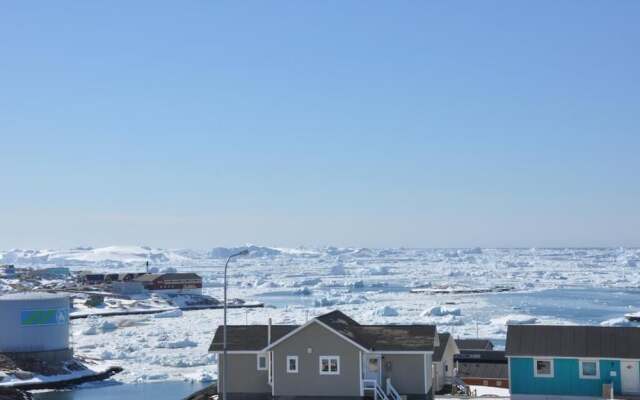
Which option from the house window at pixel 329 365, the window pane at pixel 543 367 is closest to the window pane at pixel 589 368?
the window pane at pixel 543 367

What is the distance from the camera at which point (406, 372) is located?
23.6 meters

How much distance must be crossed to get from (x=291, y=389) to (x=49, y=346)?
2917cm

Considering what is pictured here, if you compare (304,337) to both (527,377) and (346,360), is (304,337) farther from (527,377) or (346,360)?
(527,377)

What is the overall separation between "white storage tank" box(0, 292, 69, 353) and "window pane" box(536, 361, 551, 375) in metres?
→ 33.0

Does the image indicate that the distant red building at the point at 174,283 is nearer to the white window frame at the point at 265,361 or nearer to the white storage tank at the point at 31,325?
the white storage tank at the point at 31,325

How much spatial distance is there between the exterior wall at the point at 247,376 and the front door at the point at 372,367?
2901 mm

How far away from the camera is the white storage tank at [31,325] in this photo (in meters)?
48.1

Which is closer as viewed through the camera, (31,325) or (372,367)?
(372,367)

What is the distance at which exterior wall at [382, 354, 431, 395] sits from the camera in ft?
77.2

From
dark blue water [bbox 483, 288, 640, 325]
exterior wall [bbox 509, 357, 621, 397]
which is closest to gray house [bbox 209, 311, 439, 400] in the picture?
exterior wall [bbox 509, 357, 621, 397]

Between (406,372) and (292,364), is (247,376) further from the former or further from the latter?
(406,372)

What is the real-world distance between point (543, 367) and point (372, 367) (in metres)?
4.85

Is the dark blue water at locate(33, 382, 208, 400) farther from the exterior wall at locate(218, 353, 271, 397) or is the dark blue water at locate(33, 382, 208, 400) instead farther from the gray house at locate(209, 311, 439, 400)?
the gray house at locate(209, 311, 439, 400)

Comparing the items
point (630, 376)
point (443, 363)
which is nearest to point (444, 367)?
point (443, 363)
